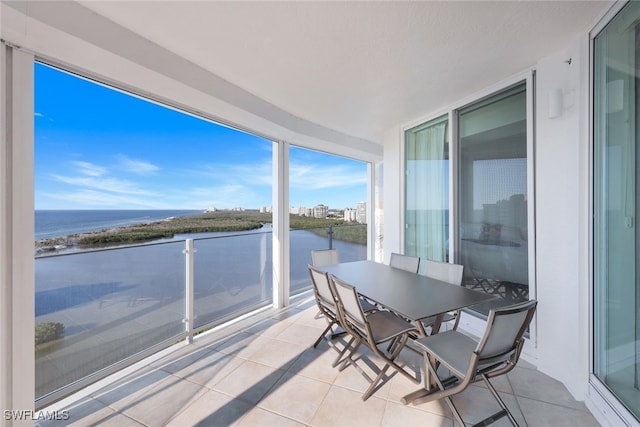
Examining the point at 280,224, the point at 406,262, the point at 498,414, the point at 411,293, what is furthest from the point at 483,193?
the point at 280,224

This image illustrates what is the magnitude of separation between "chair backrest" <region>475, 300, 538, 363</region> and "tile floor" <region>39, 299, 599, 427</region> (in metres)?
0.56

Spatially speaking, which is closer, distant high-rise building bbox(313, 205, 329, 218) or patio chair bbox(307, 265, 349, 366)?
patio chair bbox(307, 265, 349, 366)

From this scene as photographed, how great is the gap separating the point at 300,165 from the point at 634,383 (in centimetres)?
585

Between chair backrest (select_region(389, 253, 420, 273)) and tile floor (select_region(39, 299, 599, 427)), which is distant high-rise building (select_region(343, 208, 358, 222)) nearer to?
chair backrest (select_region(389, 253, 420, 273))

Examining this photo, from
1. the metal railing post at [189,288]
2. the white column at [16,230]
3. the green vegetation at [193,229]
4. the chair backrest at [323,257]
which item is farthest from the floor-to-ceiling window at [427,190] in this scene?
the white column at [16,230]

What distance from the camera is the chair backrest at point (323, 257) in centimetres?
345

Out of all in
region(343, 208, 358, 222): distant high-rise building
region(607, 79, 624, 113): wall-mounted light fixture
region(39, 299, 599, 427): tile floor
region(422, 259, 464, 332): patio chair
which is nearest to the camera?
region(607, 79, 624, 113): wall-mounted light fixture

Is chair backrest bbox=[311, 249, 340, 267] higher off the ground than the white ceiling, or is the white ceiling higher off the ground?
the white ceiling

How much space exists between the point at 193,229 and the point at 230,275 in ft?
2.53

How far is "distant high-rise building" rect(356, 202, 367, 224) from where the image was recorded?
5.79 m

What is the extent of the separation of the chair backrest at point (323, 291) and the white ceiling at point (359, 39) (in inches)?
75.8

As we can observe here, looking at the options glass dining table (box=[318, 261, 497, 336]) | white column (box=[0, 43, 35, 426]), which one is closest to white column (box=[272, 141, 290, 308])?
glass dining table (box=[318, 261, 497, 336])

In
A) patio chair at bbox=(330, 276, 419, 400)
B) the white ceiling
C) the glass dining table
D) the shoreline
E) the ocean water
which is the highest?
the white ceiling

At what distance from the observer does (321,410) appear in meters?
1.76
